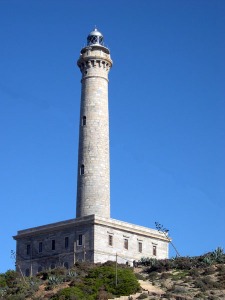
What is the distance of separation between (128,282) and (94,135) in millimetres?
20061

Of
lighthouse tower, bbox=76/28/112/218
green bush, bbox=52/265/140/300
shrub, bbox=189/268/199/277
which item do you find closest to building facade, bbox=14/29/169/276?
lighthouse tower, bbox=76/28/112/218

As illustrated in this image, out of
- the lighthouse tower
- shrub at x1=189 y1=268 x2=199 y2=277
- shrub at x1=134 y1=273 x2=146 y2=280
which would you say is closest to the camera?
shrub at x1=189 y1=268 x2=199 y2=277

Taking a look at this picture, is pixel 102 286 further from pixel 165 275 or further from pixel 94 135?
pixel 94 135

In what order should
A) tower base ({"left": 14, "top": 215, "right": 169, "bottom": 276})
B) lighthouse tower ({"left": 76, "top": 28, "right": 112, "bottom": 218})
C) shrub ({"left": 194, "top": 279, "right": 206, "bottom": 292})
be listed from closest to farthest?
shrub ({"left": 194, "top": 279, "right": 206, "bottom": 292}), tower base ({"left": 14, "top": 215, "right": 169, "bottom": 276}), lighthouse tower ({"left": 76, "top": 28, "right": 112, "bottom": 218})

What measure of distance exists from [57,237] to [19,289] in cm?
1277

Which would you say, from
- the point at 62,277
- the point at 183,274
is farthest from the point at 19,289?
the point at 183,274

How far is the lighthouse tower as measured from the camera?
70.5 metres

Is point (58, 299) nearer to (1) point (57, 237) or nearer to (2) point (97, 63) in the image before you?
(1) point (57, 237)

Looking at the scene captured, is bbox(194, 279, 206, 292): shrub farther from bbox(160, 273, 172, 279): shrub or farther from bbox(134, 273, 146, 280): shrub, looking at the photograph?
bbox(134, 273, 146, 280): shrub

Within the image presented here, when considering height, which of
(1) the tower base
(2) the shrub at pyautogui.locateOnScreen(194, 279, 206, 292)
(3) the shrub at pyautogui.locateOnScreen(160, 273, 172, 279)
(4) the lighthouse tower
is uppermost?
(4) the lighthouse tower

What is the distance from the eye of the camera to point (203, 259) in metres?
62.2

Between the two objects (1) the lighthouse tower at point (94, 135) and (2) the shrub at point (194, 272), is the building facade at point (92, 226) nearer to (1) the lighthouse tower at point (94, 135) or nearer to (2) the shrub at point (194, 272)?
(1) the lighthouse tower at point (94, 135)

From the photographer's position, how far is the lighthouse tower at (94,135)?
231 ft

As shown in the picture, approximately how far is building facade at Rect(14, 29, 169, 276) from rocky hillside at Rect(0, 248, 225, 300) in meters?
5.21
